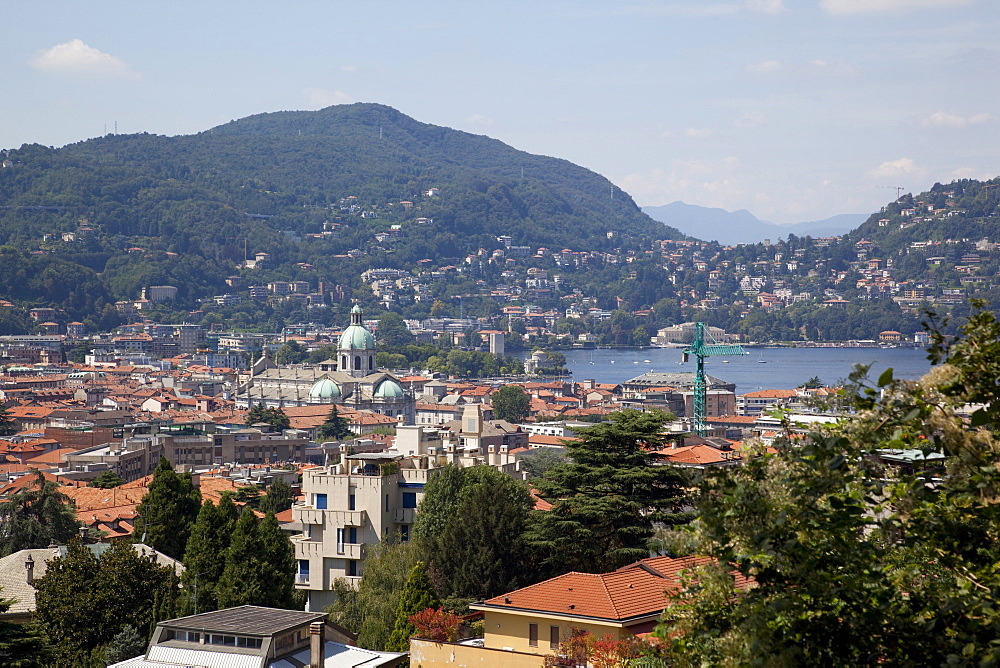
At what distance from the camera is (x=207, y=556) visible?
16.2 meters

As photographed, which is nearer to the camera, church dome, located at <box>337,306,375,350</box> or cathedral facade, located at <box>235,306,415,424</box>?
cathedral facade, located at <box>235,306,415,424</box>

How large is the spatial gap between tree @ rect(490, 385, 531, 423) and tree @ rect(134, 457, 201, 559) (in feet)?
145

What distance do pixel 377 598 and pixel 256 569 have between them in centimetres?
158

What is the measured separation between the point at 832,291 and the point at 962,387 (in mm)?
176041

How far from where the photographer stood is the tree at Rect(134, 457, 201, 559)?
19.5m

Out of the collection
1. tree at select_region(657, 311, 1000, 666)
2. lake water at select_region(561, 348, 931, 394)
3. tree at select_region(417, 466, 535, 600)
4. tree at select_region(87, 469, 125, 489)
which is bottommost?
lake water at select_region(561, 348, 931, 394)

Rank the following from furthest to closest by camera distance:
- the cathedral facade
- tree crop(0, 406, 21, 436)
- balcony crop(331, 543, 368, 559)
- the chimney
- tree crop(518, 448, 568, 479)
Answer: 1. the cathedral facade
2. tree crop(0, 406, 21, 436)
3. tree crop(518, 448, 568, 479)
4. balcony crop(331, 543, 368, 559)
5. the chimney

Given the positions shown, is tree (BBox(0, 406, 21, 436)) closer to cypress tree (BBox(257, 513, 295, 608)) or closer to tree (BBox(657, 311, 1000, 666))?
cypress tree (BBox(257, 513, 295, 608))

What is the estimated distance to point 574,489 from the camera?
1418 cm

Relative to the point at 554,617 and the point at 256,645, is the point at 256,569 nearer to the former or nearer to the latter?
the point at 256,645

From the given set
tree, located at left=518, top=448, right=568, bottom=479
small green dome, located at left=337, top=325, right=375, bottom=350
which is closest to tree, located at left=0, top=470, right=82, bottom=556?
tree, located at left=518, top=448, right=568, bottom=479

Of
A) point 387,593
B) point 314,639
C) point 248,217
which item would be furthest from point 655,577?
point 248,217

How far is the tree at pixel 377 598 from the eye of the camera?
47.0 ft

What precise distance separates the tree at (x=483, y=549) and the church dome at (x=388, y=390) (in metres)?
60.3
